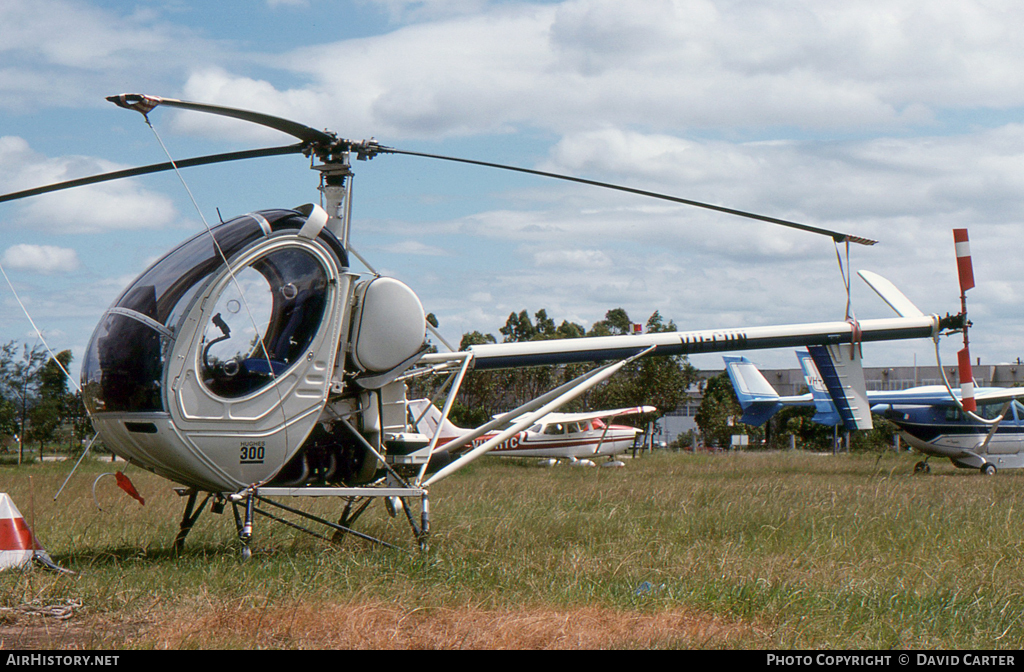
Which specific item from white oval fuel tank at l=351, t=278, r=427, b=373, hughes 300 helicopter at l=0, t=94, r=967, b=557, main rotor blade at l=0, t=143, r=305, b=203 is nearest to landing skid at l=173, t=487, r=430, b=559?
hughes 300 helicopter at l=0, t=94, r=967, b=557

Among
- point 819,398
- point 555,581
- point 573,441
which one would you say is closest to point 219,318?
point 555,581

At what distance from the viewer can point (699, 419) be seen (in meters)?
51.7

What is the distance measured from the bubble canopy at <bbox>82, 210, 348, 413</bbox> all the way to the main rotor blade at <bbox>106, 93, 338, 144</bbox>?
63 centimetres

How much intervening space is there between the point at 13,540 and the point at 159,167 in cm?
283

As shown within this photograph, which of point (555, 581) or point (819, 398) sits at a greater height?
point (819, 398)

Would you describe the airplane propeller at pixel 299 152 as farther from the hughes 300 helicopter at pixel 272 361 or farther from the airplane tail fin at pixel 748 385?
the airplane tail fin at pixel 748 385

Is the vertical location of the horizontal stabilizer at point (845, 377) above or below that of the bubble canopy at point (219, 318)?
below

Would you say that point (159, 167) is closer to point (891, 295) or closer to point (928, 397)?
point (891, 295)

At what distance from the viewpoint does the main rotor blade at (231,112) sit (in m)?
5.20

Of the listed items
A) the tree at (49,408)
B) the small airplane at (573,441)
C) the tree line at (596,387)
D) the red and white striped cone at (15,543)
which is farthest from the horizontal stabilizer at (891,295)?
the tree at (49,408)

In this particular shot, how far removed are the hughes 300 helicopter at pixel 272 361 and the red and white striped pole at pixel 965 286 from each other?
412cm

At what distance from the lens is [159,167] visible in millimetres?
6574
